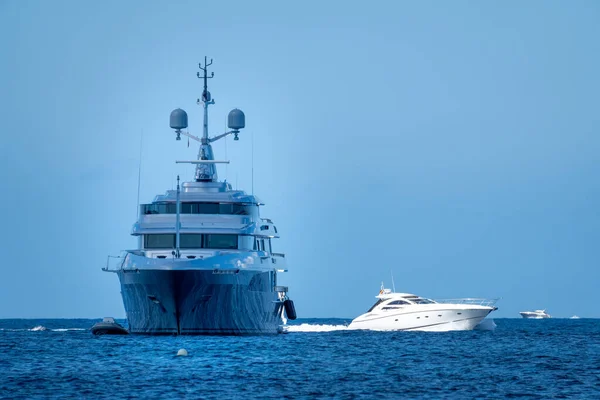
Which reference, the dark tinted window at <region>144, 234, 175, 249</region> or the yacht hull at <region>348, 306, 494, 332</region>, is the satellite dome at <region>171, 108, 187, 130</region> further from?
the yacht hull at <region>348, 306, 494, 332</region>

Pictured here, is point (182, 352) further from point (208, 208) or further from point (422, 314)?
point (422, 314)

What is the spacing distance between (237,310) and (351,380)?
2342 centimetres

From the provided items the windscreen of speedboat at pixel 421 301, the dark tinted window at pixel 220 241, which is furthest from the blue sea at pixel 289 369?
the windscreen of speedboat at pixel 421 301

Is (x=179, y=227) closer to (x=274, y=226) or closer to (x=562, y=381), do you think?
(x=274, y=226)

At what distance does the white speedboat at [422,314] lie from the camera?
89875 mm

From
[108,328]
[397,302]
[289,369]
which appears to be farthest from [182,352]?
[397,302]

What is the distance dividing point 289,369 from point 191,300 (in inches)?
660

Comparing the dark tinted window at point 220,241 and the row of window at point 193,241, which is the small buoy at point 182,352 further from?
the dark tinted window at point 220,241

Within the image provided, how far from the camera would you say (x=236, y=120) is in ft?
276

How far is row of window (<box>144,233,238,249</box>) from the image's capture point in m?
70.8

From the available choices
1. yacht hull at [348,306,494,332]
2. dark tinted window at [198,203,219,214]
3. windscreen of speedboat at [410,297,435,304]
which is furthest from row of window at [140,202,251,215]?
windscreen of speedboat at [410,297,435,304]

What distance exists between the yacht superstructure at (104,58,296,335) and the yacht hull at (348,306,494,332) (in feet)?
50.7

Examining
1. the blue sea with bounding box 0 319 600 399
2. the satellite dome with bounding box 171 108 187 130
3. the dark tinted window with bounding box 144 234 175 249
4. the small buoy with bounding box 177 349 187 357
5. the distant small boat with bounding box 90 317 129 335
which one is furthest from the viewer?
the satellite dome with bounding box 171 108 187 130

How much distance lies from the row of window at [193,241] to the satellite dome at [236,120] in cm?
1501
